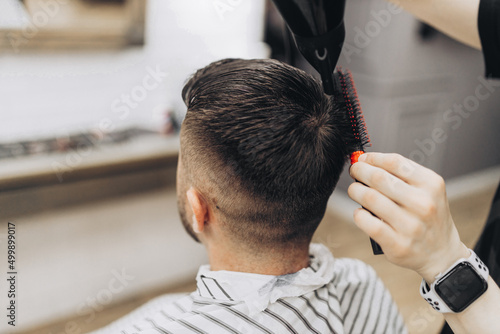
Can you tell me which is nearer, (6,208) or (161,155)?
(6,208)

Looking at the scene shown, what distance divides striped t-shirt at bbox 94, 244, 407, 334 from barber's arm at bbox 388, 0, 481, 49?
86cm

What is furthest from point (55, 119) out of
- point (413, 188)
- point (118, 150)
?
point (413, 188)

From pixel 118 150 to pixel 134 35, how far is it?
0.76 meters

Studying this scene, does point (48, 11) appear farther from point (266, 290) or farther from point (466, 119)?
point (466, 119)

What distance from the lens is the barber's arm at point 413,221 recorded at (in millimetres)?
670

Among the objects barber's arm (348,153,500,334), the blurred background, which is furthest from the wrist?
the blurred background

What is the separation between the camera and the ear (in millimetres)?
1002

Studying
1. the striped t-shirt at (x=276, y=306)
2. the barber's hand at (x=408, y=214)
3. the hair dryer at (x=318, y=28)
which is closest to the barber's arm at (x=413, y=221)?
the barber's hand at (x=408, y=214)

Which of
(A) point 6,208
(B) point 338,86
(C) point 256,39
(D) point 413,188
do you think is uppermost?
(C) point 256,39

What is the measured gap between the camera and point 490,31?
1.20 metres

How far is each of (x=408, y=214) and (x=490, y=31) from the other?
2.82 ft

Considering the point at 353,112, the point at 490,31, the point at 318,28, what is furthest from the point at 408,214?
the point at 490,31

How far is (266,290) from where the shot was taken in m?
1.01

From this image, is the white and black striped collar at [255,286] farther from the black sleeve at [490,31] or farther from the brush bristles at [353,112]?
→ the black sleeve at [490,31]
